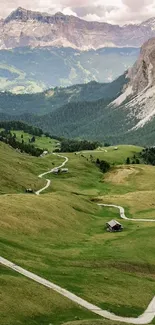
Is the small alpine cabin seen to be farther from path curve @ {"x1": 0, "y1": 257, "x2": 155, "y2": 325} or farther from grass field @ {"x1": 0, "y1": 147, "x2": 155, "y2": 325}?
path curve @ {"x1": 0, "y1": 257, "x2": 155, "y2": 325}

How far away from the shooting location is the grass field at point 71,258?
2419 inches

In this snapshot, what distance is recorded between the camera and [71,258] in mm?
88625

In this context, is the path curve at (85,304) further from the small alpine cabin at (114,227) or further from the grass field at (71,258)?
the small alpine cabin at (114,227)

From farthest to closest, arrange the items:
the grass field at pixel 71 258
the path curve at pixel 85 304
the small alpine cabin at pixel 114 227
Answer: the small alpine cabin at pixel 114 227 < the path curve at pixel 85 304 < the grass field at pixel 71 258

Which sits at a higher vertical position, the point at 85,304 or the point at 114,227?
the point at 85,304

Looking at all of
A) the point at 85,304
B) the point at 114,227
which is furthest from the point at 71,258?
the point at 114,227

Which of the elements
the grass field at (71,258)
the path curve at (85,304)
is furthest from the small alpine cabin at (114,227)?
the path curve at (85,304)

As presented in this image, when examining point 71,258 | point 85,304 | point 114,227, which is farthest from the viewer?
point 114,227

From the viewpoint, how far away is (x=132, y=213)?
156 m

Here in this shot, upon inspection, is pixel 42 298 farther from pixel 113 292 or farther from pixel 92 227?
pixel 92 227

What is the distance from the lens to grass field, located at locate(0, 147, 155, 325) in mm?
61438

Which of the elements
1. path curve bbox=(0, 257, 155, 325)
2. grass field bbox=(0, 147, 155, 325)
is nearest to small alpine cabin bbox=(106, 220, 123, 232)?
grass field bbox=(0, 147, 155, 325)

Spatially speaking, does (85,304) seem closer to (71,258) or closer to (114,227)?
(71,258)

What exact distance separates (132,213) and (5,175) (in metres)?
51.0
